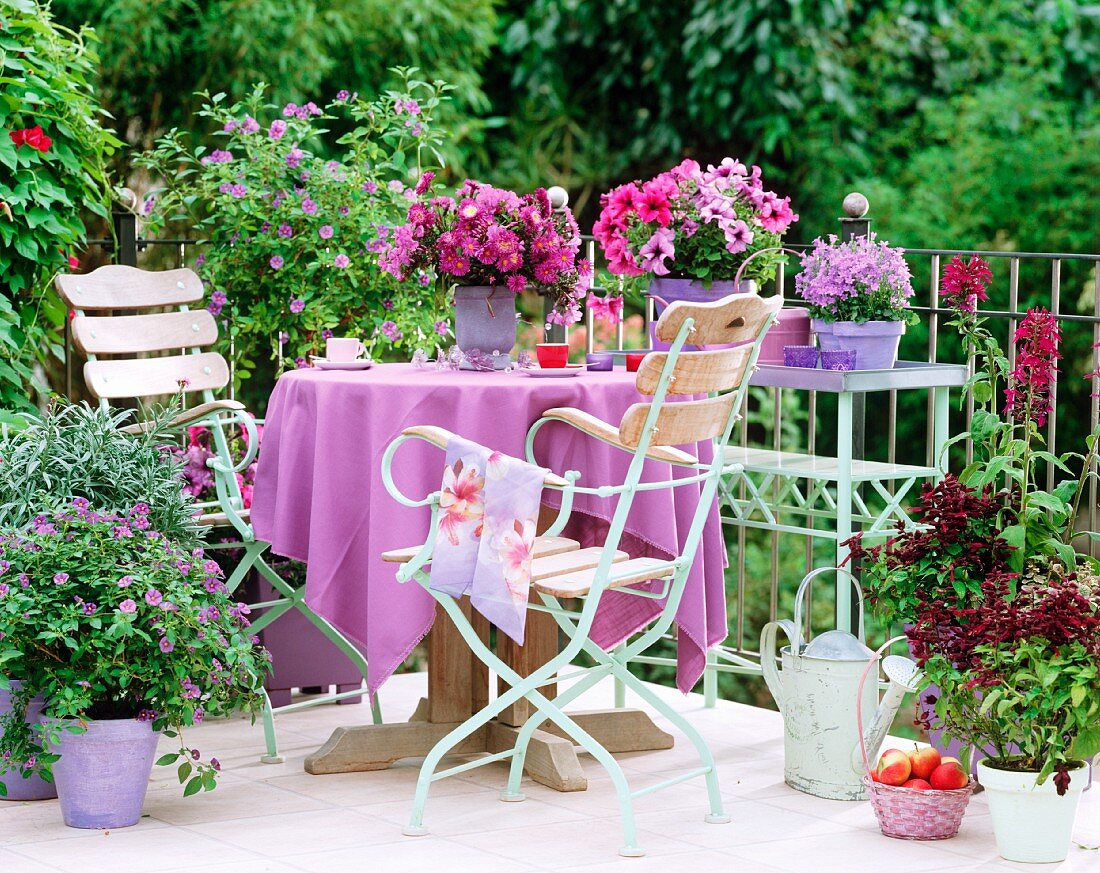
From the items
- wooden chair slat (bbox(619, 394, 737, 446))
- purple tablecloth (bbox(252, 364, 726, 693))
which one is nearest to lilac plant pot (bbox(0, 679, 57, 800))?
purple tablecloth (bbox(252, 364, 726, 693))

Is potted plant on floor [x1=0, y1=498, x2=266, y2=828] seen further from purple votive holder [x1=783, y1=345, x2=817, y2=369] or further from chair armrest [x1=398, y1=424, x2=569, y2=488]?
purple votive holder [x1=783, y1=345, x2=817, y2=369]

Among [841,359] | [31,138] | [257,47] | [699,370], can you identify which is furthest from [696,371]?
[257,47]

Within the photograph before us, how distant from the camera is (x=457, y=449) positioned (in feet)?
11.5

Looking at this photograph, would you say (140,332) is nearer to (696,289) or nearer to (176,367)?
(176,367)

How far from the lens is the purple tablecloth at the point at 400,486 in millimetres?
3785

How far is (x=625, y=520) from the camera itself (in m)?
3.54

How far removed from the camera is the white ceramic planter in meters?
3.39

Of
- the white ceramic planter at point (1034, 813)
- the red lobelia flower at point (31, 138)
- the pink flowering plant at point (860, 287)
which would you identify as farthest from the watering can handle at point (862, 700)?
the red lobelia flower at point (31, 138)

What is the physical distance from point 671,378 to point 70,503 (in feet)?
4.61

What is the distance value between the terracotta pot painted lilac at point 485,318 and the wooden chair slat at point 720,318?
67 centimetres

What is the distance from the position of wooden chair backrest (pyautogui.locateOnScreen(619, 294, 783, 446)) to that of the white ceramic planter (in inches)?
36.8

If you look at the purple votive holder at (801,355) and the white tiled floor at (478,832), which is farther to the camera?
the purple votive holder at (801,355)

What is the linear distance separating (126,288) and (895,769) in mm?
2597

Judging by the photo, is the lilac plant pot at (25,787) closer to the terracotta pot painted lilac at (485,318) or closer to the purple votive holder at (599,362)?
the terracotta pot painted lilac at (485,318)
